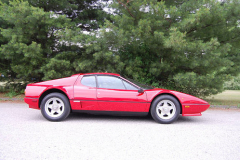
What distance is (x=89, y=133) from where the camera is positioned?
3.88m

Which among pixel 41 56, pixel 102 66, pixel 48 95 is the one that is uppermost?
pixel 41 56

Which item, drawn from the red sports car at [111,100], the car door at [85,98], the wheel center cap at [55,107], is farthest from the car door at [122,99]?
the wheel center cap at [55,107]

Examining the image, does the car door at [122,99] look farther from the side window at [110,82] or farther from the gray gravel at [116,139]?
the gray gravel at [116,139]

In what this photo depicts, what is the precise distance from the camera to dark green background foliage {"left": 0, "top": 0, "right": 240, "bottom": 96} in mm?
7180

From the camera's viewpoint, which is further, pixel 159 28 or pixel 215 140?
pixel 159 28

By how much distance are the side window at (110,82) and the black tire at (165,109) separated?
38.0 inches

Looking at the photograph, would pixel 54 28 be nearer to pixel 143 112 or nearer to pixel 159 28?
pixel 159 28

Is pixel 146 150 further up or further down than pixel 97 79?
further down

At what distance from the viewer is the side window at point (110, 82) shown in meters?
4.95

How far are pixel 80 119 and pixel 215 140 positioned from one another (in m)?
3.26

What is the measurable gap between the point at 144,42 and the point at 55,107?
179 inches

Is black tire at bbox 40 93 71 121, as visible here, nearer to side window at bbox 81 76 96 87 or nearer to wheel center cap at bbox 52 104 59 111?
wheel center cap at bbox 52 104 59 111

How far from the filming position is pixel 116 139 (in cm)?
354

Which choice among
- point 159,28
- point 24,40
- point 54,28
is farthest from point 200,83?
point 24,40
